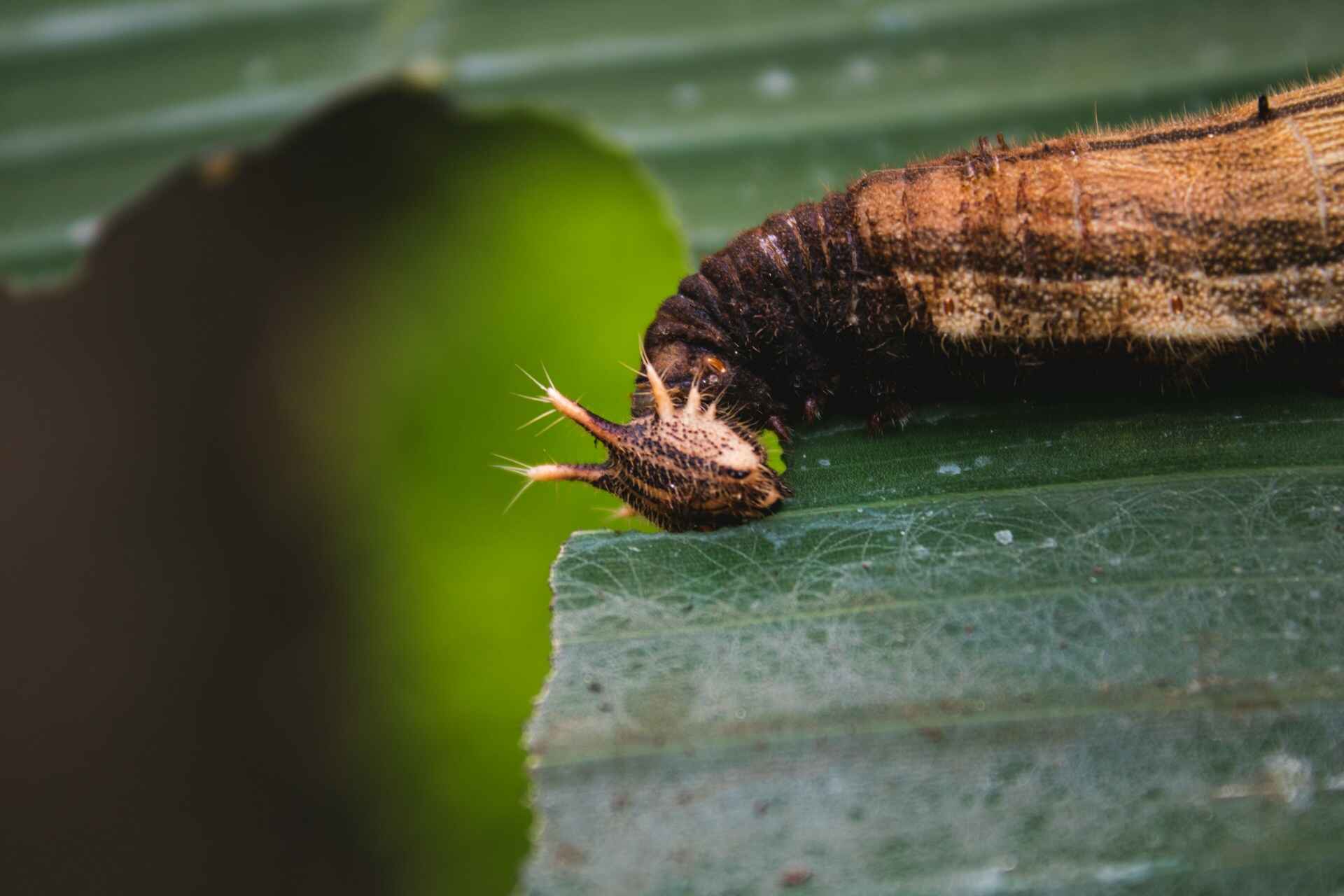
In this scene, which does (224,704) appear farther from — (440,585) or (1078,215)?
(1078,215)

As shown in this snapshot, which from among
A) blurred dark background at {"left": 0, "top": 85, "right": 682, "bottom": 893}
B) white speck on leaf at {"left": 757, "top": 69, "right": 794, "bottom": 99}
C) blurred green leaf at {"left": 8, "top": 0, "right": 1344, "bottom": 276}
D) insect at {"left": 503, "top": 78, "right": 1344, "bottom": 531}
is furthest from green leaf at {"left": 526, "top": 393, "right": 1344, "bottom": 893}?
white speck on leaf at {"left": 757, "top": 69, "right": 794, "bottom": 99}

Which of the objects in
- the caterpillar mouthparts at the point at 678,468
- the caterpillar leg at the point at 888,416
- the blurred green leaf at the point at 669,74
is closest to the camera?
the caterpillar mouthparts at the point at 678,468

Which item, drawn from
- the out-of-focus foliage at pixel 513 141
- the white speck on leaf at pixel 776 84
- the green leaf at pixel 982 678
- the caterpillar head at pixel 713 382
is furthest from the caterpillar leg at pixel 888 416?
the white speck on leaf at pixel 776 84

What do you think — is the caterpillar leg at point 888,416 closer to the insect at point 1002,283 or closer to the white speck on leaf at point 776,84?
the insect at point 1002,283

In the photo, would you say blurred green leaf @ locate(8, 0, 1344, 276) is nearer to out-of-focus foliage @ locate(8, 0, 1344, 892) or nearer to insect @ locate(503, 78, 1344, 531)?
out-of-focus foliage @ locate(8, 0, 1344, 892)

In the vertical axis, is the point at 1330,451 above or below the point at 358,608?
above

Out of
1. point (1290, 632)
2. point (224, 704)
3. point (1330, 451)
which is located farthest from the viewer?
point (224, 704)

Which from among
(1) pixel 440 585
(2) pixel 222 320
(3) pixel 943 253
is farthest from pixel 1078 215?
(2) pixel 222 320
